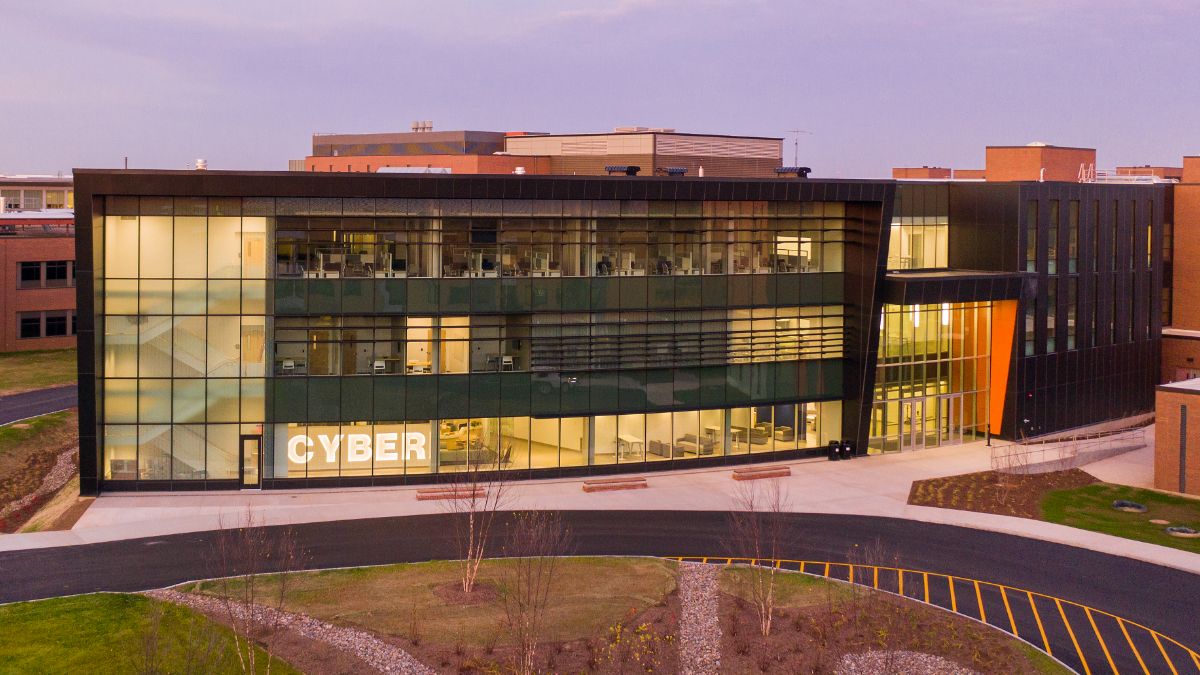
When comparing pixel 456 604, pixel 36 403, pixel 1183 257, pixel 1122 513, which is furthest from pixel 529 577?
pixel 1183 257

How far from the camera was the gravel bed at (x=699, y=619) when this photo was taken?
93.4 feet

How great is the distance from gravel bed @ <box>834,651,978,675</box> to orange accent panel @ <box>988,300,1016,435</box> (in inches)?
1257

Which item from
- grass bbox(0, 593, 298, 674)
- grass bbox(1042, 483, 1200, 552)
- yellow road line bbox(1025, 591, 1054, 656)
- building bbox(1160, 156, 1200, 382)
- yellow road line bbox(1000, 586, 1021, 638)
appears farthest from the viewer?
building bbox(1160, 156, 1200, 382)

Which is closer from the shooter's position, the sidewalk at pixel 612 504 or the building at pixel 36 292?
the sidewalk at pixel 612 504

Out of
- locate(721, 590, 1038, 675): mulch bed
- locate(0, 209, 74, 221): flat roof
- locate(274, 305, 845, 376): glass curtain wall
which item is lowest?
locate(721, 590, 1038, 675): mulch bed

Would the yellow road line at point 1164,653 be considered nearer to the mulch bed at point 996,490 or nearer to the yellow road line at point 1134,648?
the yellow road line at point 1134,648

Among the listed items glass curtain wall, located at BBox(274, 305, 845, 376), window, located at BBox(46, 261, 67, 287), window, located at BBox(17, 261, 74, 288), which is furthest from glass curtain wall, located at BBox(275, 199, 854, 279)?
window, located at BBox(46, 261, 67, 287)

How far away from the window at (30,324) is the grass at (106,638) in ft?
192

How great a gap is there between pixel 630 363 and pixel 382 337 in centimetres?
994

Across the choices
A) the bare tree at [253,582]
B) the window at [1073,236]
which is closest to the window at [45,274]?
the bare tree at [253,582]

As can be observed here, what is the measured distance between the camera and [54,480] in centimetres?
4956

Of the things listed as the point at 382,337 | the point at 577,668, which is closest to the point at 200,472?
the point at 382,337

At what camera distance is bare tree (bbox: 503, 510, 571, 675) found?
28312 millimetres

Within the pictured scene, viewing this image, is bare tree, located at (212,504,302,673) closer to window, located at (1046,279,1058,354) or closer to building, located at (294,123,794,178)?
building, located at (294,123,794,178)
